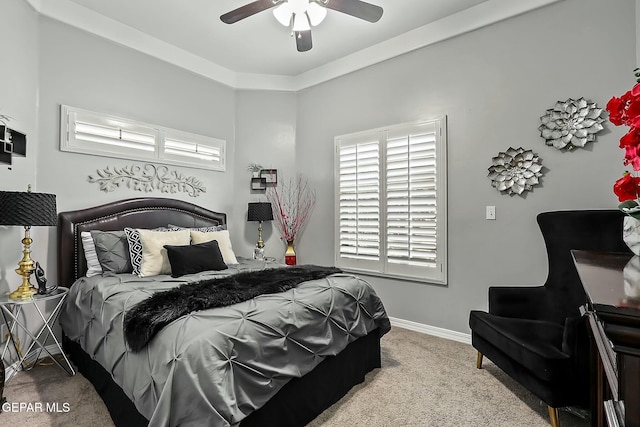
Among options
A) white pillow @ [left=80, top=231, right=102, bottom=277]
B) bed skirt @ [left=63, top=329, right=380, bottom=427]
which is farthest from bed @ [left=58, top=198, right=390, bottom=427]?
white pillow @ [left=80, top=231, right=102, bottom=277]

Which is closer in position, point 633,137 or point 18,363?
point 633,137

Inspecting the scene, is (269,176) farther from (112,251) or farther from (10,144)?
(10,144)

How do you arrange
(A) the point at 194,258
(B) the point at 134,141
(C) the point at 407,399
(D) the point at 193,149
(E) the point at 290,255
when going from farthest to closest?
(E) the point at 290,255 → (D) the point at 193,149 → (B) the point at 134,141 → (A) the point at 194,258 → (C) the point at 407,399

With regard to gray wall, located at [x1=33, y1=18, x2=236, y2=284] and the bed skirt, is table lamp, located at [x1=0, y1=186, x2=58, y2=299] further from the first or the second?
the bed skirt

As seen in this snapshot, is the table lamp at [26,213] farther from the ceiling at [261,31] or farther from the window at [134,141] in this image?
the ceiling at [261,31]

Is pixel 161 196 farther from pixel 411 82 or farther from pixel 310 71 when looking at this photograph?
pixel 411 82

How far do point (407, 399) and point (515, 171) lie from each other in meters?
2.07

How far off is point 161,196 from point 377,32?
2972 millimetres

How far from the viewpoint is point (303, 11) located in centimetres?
251

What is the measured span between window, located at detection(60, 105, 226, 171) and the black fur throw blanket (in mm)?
1953

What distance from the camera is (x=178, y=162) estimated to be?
3.75m

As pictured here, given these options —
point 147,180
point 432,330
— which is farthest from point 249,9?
point 432,330

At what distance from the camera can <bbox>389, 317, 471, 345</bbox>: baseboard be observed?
308 centimetres

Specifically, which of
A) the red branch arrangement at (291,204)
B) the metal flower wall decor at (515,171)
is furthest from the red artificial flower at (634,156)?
the red branch arrangement at (291,204)
